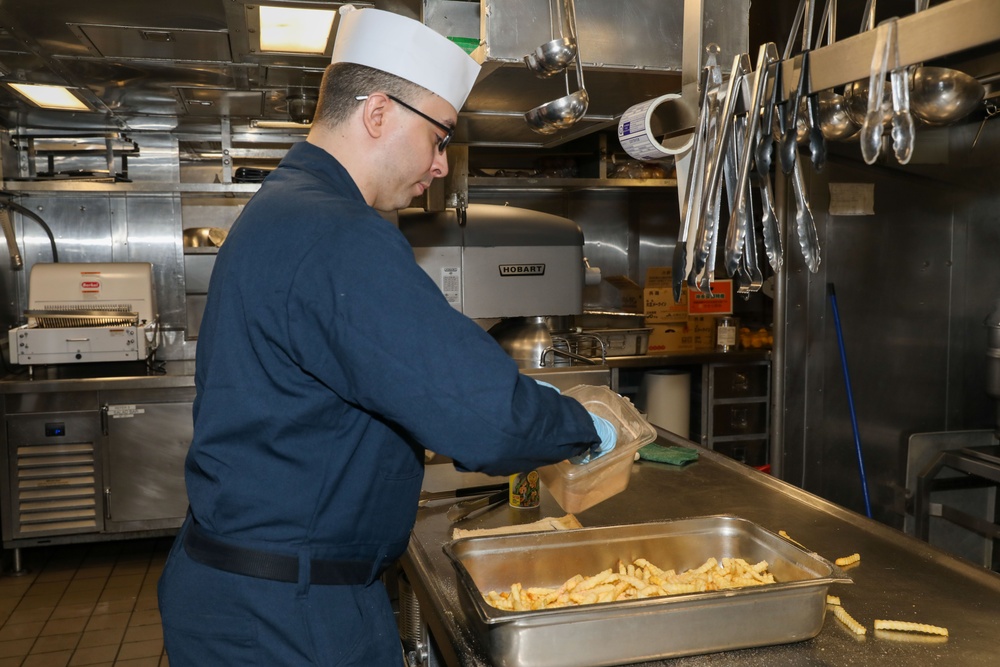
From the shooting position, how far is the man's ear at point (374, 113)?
148 cm

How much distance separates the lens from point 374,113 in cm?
149

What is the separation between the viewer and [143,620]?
143 inches

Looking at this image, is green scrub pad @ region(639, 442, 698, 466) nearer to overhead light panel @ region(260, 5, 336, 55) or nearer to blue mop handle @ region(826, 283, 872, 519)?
overhead light panel @ region(260, 5, 336, 55)

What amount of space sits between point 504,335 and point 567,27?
7.48 ft

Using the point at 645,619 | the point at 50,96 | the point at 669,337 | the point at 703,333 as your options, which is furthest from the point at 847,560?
the point at 50,96

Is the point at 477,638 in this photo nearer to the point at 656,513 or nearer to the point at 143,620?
the point at 656,513

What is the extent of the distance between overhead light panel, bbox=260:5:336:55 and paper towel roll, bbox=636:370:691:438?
2736 mm

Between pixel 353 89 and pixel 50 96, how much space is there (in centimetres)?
346

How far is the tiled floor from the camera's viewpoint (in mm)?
3299

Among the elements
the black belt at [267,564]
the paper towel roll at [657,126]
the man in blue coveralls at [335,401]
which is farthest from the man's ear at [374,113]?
the black belt at [267,564]

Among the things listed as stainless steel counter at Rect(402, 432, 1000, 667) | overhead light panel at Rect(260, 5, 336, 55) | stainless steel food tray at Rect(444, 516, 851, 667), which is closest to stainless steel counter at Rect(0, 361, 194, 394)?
overhead light panel at Rect(260, 5, 336, 55)

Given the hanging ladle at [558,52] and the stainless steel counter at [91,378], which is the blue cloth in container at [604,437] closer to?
the hanging ladle at [558,52]

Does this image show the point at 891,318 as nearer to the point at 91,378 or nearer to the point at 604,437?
the point at 604,437

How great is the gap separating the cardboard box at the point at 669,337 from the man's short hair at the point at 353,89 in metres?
3.78
